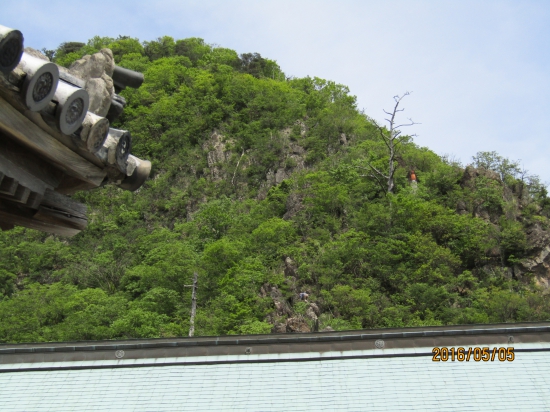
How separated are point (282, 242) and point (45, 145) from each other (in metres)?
32.6

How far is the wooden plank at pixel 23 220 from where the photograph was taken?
5.91 m

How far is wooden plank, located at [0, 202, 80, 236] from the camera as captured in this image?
591 cm

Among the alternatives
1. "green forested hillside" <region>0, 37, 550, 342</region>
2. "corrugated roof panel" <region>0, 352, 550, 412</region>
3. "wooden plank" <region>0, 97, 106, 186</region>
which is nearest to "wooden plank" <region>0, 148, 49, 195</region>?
"wooden plank" <region>0, 97, 106, 186</region>

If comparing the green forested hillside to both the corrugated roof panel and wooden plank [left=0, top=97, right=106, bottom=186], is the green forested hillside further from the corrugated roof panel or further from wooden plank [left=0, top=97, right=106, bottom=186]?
wooden plank [left=0, top=97, right=106, bottom=186]

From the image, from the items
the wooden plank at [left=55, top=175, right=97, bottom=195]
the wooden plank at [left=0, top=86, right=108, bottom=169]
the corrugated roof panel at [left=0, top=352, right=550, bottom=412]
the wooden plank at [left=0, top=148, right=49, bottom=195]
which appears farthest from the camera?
the corrugated roof panel at [left=0, top=352, right=550, bottom=412]

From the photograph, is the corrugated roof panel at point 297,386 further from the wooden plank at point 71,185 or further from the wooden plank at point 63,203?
the wooden plank at point 71,185

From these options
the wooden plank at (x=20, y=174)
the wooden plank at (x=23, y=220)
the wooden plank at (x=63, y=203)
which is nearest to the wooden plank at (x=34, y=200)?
the wooden plank at (x=20, y=174)

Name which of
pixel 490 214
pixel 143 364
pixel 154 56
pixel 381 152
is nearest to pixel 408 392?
pixel 143 364

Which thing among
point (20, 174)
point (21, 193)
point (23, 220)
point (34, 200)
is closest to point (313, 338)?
point (23, 220)

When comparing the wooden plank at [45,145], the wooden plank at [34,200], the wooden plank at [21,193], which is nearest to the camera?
the wooden plank at [45,145]

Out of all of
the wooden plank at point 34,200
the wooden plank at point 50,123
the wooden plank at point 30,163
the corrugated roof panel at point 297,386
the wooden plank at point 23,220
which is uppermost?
the wooden plank at point 50,123

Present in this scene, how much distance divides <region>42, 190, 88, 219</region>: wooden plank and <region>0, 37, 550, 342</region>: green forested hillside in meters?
22.9

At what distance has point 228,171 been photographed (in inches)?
2020

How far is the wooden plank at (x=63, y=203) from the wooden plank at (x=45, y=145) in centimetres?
44
